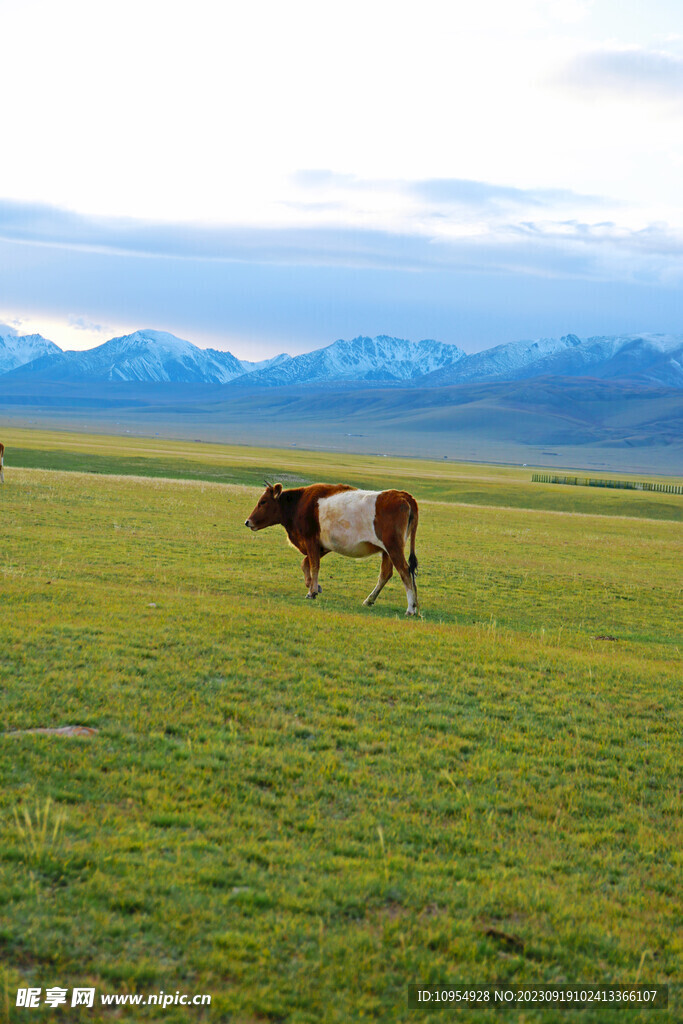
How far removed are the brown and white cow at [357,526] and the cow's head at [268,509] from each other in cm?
26

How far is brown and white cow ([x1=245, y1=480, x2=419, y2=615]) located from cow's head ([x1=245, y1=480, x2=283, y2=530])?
261 millimetres

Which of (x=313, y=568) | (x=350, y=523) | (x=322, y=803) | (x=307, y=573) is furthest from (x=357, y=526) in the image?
(x=322, y=803)

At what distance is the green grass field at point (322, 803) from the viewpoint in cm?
505

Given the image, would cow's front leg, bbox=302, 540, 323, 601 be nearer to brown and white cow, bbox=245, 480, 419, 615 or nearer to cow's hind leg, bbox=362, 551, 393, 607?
brown and white cow, bbox=245, 480, 419, 615

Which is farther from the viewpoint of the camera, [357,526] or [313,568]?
[313,568]

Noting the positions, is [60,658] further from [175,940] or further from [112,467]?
[112,467]

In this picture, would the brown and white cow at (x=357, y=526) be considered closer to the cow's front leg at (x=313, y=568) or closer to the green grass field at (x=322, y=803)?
the cow's front leg at (x=313, y=568)

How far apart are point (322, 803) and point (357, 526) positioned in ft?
32.3

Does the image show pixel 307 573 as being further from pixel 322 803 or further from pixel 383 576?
pixel 322 803

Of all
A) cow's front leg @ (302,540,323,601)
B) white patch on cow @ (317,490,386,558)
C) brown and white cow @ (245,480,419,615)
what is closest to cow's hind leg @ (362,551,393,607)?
brown and white cow @ (245,480,419,615)

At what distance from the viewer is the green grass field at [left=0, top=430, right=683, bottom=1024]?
16.6 feet

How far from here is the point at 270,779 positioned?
24.8 ft

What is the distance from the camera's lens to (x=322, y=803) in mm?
7223

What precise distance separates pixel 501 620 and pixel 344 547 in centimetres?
371
